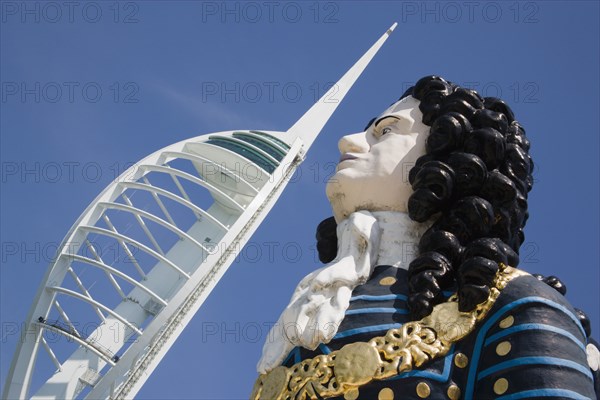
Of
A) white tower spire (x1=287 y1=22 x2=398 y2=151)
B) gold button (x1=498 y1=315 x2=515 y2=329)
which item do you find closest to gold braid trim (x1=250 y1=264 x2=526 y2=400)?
gold button (x1=498 y1=315 x2=515 y2=329)

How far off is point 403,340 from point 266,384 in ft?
2.25

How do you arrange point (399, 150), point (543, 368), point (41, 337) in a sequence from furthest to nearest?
point (41, 337) → point (399, 150) → point (543, 368)

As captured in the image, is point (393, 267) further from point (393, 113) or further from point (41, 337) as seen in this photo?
point (41, 337)

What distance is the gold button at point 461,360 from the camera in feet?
13.1

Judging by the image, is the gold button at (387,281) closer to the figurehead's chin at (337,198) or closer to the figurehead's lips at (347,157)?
the figurehead's chin at (337,198)

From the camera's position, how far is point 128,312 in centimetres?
3894

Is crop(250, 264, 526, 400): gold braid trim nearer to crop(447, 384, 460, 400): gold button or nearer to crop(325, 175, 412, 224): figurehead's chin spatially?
crop(447, 384, 460, 400): gold button

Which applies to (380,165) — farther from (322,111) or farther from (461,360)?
(322,111)

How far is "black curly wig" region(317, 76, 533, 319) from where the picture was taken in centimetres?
423

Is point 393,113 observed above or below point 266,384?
above

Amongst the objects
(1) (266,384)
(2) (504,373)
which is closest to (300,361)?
(1) (266,384)

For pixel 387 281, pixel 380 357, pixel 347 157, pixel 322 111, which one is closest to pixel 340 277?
pixel 387 281

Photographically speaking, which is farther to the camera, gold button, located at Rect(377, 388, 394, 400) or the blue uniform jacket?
gold button, located at Rect(377, 388, 394, 400)

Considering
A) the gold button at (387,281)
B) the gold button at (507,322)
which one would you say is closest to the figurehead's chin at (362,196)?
the gold button at (387,281)
